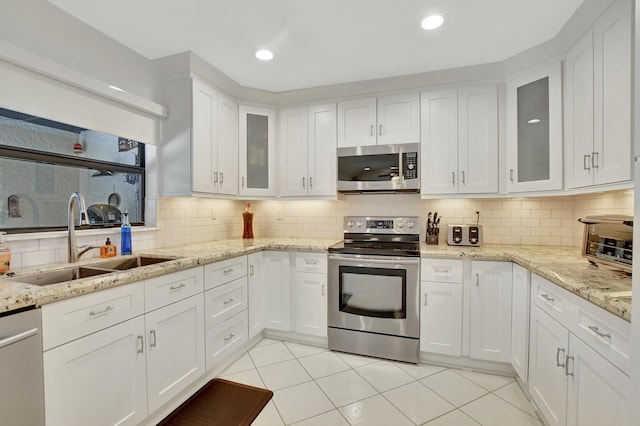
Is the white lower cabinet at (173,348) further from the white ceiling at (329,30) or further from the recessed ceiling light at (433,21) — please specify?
the recessed ceiling light at (433,21)

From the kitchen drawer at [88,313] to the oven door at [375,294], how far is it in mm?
1551

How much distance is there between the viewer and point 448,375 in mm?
2270

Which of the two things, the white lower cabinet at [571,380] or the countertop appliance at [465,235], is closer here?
the white lower cabinet at [571,380]

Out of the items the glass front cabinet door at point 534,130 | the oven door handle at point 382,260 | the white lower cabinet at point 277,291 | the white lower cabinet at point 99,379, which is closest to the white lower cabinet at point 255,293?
the white lower cabinet at point 277,291

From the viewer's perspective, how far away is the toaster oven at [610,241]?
1.38m

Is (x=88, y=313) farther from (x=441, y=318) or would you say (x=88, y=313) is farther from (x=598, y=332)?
(x=441, y=318)

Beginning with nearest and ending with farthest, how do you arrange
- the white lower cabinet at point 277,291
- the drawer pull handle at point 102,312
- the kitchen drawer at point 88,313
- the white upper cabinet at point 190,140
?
1. the kitchen drawer at point 88,313
2. the drawer pull handle at point 102,312
3. the white upper cabinet at point 190,140
4. the white lower cabinet at point 277,291

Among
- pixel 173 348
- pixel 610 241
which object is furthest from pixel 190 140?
pixel 610 241

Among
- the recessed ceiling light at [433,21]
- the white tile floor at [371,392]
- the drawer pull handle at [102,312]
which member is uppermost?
the recessed ceiling light at [433,21]

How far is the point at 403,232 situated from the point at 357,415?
1.67m

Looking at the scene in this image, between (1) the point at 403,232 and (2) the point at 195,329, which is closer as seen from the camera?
(2) the point at 195,329

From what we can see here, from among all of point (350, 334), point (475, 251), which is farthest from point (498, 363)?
point (350, 334)

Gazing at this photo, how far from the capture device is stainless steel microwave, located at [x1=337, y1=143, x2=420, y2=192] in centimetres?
270

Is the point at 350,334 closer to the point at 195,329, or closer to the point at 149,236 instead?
the point at 195,329
